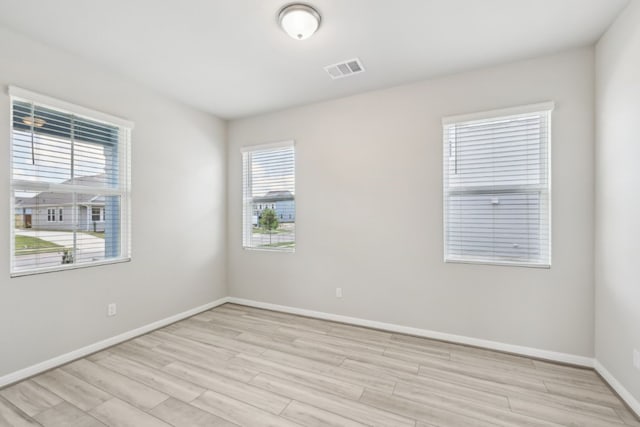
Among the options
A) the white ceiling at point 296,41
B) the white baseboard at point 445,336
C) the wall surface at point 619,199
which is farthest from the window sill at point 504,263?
the white ceiling at point 296,41

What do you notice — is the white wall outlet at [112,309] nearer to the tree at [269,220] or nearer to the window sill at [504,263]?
the tree at [269,220]

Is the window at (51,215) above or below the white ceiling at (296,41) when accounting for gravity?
below

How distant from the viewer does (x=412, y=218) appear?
10.2 ft

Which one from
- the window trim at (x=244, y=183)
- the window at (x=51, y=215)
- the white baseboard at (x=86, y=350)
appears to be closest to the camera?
the white baseboard at (x=86, y=350)

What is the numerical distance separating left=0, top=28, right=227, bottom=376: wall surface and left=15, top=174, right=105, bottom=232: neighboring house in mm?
136

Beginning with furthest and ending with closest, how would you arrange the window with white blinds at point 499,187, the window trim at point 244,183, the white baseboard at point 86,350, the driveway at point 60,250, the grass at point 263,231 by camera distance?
the grass at point 263,231, the window trim at point 244,183, the window with white blinds at point 499,187, the driveway at point 60,250, the white baseboard at point 86,350

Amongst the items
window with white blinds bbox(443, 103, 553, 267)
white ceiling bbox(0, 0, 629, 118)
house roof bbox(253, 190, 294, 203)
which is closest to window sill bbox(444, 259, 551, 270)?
window with white blinds bbox(443, 103, 553, 267)

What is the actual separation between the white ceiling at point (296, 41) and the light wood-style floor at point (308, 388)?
2.71 metres

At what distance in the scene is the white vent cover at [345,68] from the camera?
2.70 metres

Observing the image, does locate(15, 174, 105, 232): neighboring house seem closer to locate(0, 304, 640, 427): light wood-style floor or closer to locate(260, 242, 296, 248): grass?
locate(0, 304, 640, 427): light wood-style floor

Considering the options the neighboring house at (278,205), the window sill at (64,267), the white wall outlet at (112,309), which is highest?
the neighboring house at (278,205)

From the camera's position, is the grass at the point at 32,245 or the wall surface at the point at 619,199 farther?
the grass at the point at 32,245

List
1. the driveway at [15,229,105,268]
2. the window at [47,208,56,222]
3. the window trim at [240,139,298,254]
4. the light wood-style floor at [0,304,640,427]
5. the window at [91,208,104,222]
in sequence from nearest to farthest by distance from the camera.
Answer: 1. the light wood-style floor at [0,304,640,427]
2. the driveway at [15,229,105,268]
3. the window at [47,208,56,222]
4. the window at [91,208,104,222]
5. the window trim at [240,139,298,254]

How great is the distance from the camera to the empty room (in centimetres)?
200
